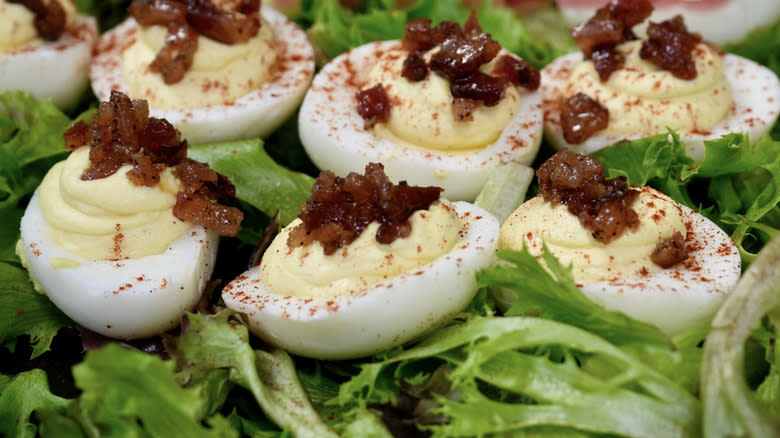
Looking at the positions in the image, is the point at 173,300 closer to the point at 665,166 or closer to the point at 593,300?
the point at 593,300

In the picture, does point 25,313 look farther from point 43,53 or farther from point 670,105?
point 670,105

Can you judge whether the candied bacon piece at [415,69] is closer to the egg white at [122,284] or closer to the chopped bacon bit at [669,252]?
the egg white at [122,284]

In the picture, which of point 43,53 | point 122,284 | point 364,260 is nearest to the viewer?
point 364,260

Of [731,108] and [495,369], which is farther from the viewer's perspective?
[731,108]

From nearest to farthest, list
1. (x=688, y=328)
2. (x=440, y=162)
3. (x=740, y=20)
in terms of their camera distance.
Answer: (x=688, y=328) < (x=440, y=162) < (x=740, y=20)

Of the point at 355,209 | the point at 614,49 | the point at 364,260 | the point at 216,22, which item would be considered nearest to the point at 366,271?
the point at 364,260

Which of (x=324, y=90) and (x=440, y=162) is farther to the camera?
(x=324, y=90)

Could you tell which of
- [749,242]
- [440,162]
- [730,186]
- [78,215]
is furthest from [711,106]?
[78,215]

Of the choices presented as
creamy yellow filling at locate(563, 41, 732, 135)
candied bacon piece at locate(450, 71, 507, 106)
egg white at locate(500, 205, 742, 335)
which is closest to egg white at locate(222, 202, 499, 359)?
egg white at locate(500, 205, 742, 335)
